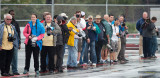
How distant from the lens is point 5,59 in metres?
15.5

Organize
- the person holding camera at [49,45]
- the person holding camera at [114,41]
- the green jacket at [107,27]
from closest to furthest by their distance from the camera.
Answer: the person holding camera at [49,45] < the green jacket at [107,27] < the person holding camera at [114,41]

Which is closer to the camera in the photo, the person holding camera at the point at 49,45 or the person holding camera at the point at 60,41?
the person holding camera at the point at 49,45

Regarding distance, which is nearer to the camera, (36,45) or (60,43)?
(36,45)

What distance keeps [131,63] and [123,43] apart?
4.01ft

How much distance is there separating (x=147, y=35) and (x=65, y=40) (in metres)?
5.94

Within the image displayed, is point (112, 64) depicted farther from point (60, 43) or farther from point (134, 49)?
point (134, 49)

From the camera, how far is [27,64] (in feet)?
52.3

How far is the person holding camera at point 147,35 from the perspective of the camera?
2217 cm

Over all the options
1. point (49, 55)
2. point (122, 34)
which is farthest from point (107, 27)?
point (49, 55)

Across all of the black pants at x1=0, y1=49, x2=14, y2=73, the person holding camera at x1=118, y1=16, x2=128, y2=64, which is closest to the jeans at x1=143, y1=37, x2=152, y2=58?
the person holding camera at x1=118, y1=16, x2=128, y2=64

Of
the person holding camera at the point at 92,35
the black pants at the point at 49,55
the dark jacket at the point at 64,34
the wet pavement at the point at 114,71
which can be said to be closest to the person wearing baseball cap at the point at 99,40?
the person holding camera at the point at 92,35

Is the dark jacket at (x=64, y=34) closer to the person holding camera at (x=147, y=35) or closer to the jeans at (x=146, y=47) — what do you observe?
the person holding camera at (x=147, y=35)

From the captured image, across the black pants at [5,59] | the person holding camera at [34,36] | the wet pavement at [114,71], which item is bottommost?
the wet pavement at [114,71]

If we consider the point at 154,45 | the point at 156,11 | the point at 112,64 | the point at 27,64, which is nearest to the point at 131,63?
the point at 112,64
